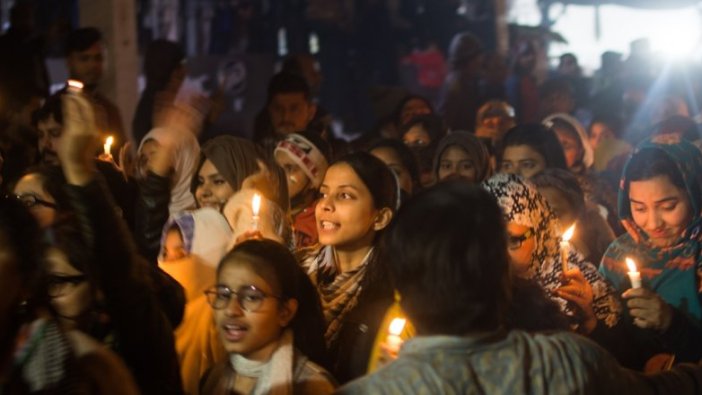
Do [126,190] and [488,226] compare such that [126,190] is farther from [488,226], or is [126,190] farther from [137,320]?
[488,226]

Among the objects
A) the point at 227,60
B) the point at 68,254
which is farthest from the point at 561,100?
the point at 68,254

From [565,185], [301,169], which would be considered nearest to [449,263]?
[565,185]

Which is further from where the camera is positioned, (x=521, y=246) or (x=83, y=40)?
(x=83, y=40)

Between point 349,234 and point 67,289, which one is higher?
point 67,289

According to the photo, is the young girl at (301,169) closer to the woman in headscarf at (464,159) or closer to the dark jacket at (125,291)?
the woman in headscarf at (464,159)

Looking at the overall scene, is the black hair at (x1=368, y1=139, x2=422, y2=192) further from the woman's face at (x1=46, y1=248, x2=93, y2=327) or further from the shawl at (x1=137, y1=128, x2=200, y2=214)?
the woman's face at (x1=46, y1=248, x2=93, y2=327)

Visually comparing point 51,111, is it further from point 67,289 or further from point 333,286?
point 67,289

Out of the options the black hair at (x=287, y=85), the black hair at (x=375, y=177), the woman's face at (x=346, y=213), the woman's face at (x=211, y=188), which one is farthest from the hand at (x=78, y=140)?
the black hair at (x=287, y=85)

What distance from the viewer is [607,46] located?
63.9 ft

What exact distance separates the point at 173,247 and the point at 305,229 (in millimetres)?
1195

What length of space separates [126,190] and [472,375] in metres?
4.11

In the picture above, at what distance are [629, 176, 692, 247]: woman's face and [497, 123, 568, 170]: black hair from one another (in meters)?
2.29

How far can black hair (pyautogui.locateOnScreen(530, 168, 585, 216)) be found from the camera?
6.89 m

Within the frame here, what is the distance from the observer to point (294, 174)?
7.26 meters
